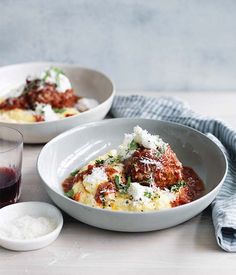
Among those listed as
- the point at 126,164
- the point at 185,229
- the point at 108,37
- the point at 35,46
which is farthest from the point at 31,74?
the point at 185,229

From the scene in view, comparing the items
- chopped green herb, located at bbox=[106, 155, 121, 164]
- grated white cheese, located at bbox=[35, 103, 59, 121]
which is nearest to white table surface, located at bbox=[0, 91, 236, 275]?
chopped green herb, located at bbox=[106, 155, 121, 164]

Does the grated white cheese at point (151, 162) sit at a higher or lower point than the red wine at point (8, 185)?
higher

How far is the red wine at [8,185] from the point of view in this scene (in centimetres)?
215

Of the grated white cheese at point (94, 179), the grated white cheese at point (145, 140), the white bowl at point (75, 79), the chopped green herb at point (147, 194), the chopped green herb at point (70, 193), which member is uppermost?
the grated white cheese at point (145, 140)

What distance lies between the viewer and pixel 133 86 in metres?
3.57

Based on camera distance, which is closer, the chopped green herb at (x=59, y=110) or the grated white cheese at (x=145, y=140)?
the grated white cheese at (x=145, y=140)

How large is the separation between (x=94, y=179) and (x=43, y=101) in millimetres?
895

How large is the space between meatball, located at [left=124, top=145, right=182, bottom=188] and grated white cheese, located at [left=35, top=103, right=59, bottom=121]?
2.46 feet

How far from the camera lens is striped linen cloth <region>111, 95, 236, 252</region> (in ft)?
6.54

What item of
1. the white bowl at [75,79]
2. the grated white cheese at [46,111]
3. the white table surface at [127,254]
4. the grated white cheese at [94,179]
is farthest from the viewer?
the white bowl at [75,79]

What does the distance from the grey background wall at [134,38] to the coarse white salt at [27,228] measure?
1628 millimetres

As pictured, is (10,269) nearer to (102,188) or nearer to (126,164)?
(102,188)

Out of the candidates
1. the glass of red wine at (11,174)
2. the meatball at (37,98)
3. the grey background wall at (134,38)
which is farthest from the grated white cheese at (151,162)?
the grey background wall at (134,38)

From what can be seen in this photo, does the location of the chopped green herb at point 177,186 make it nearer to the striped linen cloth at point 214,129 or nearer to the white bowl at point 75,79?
the striped linen cloth at point 214,129
